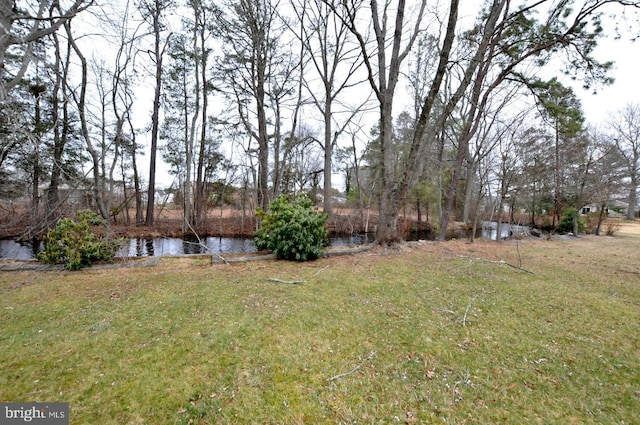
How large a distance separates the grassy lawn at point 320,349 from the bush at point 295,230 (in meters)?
1.22

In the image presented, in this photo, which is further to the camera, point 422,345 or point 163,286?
point 163,286

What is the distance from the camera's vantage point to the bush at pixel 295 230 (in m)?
5.37

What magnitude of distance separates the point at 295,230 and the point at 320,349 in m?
3.20

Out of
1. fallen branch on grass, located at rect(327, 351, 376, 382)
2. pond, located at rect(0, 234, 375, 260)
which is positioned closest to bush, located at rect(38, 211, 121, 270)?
pond, located at rect(0, 234, 375, 260)

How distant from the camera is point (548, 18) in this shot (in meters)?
6.39

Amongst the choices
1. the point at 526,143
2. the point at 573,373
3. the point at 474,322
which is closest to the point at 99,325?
the point at 474,322

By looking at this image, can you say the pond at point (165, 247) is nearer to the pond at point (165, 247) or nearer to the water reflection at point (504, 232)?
the pond at point (165, 247)

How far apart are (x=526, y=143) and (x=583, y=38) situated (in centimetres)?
312

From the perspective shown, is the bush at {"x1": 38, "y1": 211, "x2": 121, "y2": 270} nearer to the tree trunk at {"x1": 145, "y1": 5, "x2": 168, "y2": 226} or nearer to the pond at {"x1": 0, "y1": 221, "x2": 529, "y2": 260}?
the pond at {"x1": 0, "y1": 221, "x2": 529, "y2": 260}

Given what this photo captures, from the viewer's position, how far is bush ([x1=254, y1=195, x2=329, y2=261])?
537 cm

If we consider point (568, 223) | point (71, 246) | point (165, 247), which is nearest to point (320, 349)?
point (71, 246)

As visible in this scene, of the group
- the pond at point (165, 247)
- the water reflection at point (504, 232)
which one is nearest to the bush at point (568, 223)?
the water reflection at point (504, 232)

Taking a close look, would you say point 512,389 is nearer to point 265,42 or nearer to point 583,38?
point 583,38

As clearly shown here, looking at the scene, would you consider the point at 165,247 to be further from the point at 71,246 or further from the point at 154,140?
the point at 154,140
